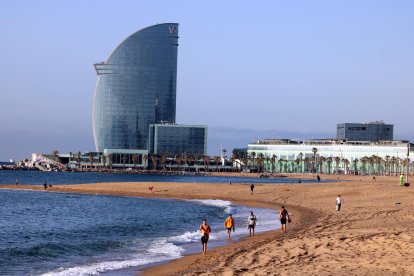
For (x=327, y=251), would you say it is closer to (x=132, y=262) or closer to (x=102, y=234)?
(x=132, y=262)

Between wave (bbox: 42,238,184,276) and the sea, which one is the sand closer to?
wave (bbox: 42,238,184,276)

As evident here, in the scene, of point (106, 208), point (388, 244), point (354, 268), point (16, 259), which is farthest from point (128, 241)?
point (106, 208)

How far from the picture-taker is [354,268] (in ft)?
64.1

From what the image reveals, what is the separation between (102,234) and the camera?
40781mm

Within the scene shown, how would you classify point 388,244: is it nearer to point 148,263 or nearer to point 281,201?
point 148,263

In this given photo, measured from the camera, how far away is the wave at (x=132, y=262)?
2558 cm

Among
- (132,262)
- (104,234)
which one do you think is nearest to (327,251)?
(132,262)

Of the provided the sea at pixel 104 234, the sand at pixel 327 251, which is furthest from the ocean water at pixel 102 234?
the sand at pixel 327 251

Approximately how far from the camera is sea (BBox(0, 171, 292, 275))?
92.3 ft

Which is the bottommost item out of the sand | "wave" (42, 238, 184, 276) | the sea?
the sea

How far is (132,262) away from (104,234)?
43.7 feet

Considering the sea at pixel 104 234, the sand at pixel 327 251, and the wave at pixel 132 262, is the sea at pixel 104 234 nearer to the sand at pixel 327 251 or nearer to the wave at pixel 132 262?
the wave at pixel 132 262

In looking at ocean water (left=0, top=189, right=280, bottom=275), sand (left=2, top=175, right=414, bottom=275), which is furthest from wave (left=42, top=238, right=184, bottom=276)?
sand (left=2, top=175, right=414, bottom=275)

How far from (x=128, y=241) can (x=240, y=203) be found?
33.9 meters
